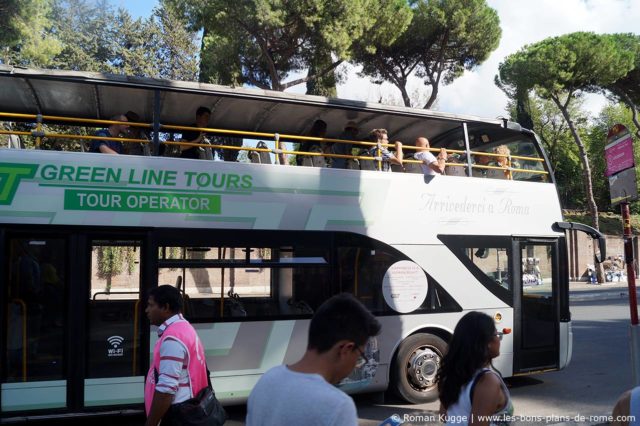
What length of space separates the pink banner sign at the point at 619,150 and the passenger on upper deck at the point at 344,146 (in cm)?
336

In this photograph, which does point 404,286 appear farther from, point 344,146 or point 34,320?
point 34,320

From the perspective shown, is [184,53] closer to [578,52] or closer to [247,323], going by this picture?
[578,52]

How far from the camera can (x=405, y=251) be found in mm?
7348

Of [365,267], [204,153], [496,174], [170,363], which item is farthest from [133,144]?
[496,174]

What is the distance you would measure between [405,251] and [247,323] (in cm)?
228

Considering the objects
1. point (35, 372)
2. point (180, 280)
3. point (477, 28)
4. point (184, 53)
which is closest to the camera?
point (35, 372)

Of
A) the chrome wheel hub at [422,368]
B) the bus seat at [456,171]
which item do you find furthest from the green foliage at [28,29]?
the chrome wheel hub at [422,368]

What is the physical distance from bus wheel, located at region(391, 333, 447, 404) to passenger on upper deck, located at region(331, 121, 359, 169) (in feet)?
8.45

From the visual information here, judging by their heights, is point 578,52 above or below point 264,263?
above

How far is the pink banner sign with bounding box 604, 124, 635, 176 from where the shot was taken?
5.86 metres

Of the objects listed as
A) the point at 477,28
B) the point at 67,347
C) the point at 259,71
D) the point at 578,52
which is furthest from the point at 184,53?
the point at 67,347

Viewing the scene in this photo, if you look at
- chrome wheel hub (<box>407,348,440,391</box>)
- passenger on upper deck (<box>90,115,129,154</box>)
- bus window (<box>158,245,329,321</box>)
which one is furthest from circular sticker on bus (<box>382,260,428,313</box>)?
passenger on upper deck (<box>90,115,129,154</box>)

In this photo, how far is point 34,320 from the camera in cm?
589

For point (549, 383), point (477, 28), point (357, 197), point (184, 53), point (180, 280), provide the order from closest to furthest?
1. point (180, 280)
2. point (357, 197)
3. point (549, 383)
4. point (477, 28)
5. point (184, 53)
